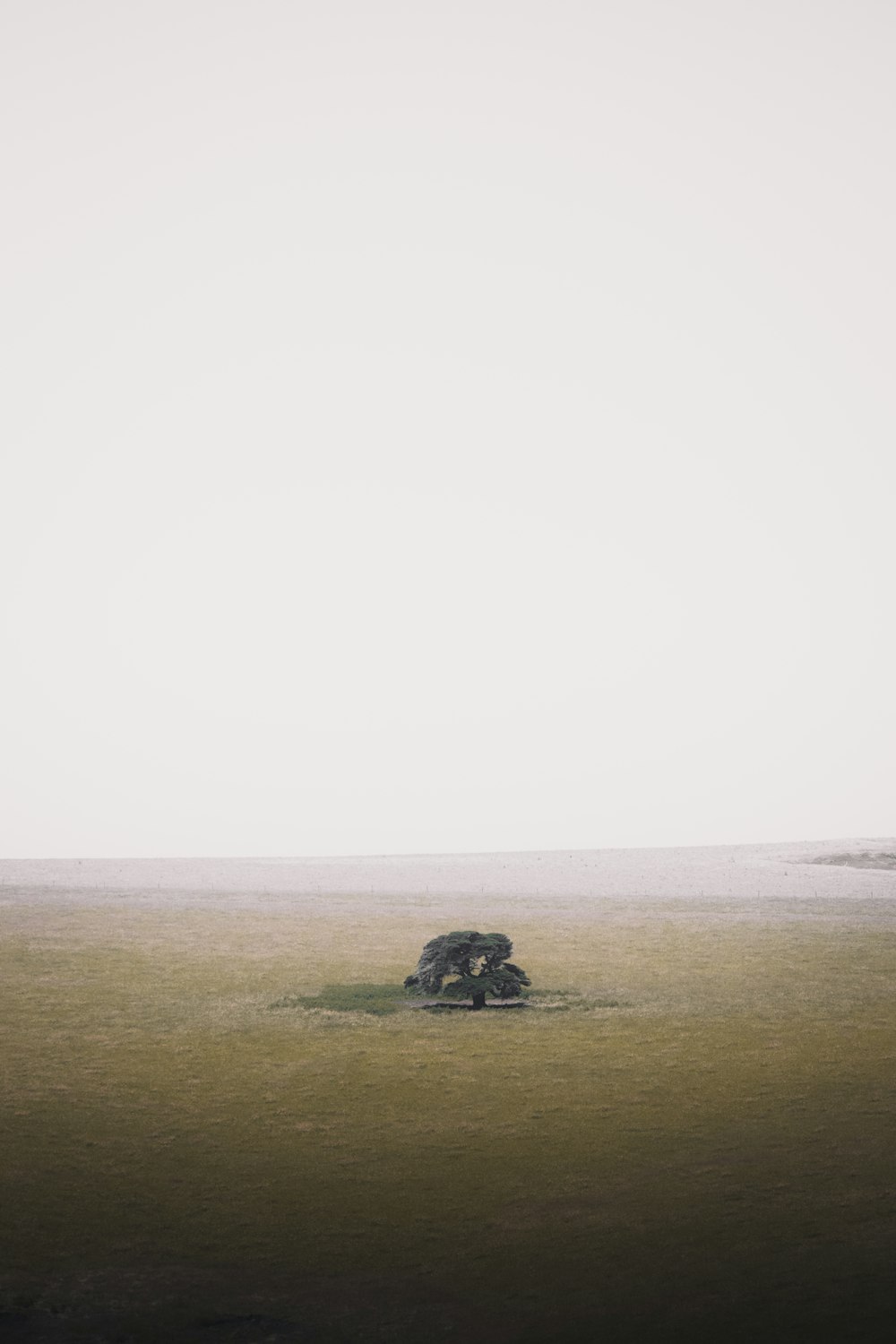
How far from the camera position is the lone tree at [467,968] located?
41.7 metres

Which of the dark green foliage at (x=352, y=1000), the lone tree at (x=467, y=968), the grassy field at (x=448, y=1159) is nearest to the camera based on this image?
the grassy field at (x=448, y=1159)

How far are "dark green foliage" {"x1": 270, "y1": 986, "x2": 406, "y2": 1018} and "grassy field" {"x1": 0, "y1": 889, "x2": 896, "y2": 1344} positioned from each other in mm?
287

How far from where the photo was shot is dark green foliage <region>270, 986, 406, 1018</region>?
1574 inches

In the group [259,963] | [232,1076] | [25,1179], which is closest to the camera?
[25,1179]

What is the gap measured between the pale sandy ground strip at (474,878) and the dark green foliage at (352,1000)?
3750 centimetres

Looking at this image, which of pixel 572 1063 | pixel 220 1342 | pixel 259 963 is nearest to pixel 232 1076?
pixel 572 1063

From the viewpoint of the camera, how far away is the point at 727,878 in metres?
105

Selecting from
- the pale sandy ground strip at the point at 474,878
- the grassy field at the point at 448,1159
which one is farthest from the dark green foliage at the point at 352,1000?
the pale sandy ground strip at the point at 474,878

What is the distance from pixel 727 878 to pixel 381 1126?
85.7 metres

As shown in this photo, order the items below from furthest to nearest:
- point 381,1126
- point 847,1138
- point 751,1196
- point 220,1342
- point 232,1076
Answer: point 232,1076 → point 381,1126 → point 847,1138 → point 751,1196 → point 220,1342

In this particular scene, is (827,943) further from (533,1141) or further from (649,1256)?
(649,1256)

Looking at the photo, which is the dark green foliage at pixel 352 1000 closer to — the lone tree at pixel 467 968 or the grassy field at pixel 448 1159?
the grassy field at pixel 448 1159

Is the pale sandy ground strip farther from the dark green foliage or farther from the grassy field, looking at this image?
the grassy field

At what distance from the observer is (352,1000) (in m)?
41.4
